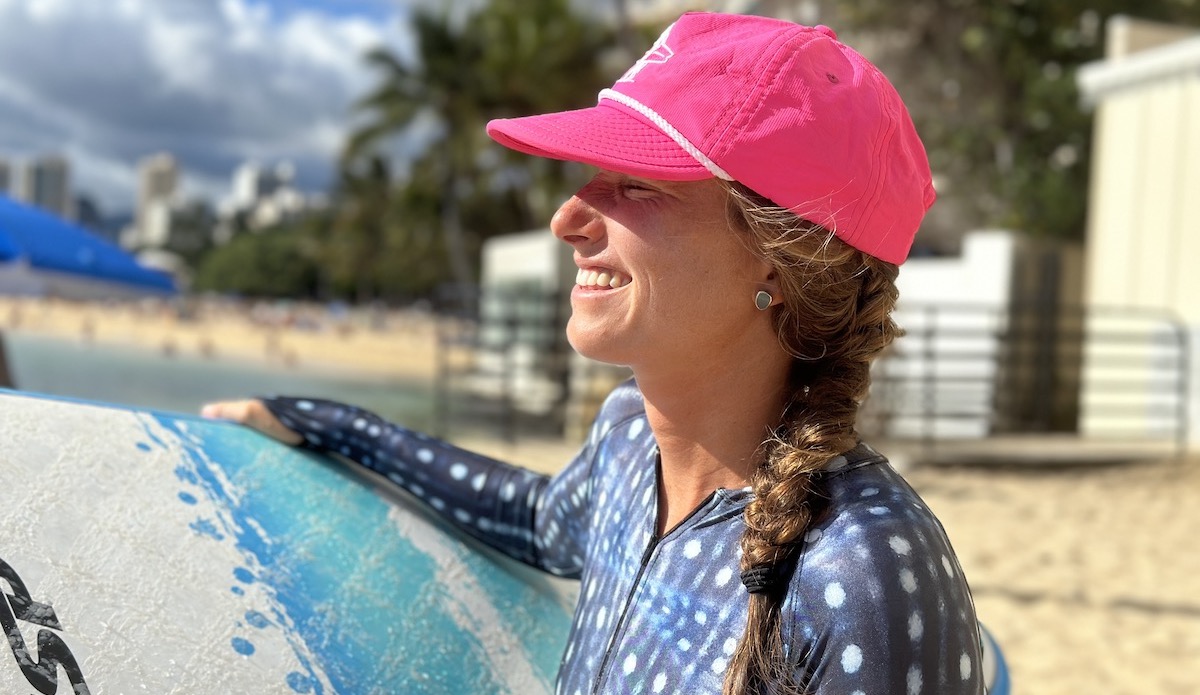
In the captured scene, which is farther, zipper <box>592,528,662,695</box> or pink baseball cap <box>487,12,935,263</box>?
zipper <box>592,528,662,695</box>

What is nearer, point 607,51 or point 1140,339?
point 1140,339

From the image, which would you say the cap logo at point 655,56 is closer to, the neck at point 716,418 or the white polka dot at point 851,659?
the neck at point 716,418

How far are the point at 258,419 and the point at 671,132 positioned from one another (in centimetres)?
77

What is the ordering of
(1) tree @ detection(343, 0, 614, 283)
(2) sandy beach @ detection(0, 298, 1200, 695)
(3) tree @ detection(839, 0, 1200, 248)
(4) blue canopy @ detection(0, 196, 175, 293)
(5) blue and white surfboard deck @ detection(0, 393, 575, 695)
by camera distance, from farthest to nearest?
(1) tree @ detection(343, 0, 614, 283), (3) tree @ detection(839, 0, 1200, 248), (4) blue canopy @ detection(0, 196, 175, 293), (2) sandy beach @ detection(0, 298, 1200, 695), (5) blue and white surfboard deck @ detection(0, 393, 575, 695)

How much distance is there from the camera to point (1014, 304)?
11.0m

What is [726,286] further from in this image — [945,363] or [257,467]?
[945,363]

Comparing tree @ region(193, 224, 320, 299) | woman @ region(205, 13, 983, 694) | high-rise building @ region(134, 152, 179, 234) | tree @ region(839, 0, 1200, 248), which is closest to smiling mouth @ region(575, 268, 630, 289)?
woman @ region(205, 13, 983, 694)

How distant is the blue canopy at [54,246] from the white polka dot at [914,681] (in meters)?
5.37

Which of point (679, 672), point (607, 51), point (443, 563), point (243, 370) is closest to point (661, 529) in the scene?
point (679, 672)

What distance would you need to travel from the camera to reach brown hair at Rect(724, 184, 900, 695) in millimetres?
877

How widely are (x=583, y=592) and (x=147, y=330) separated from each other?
49562mm

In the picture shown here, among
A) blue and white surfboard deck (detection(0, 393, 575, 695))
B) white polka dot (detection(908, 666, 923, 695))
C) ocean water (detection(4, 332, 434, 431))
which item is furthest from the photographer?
ocean water (detection(4, 332, 434, 431))

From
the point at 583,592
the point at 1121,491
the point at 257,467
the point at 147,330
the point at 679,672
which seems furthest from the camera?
the point at 147,330

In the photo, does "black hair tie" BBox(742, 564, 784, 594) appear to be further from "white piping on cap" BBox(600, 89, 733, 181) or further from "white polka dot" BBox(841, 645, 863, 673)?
"white piping on cap" BBox(600, 89, 733, 181)
